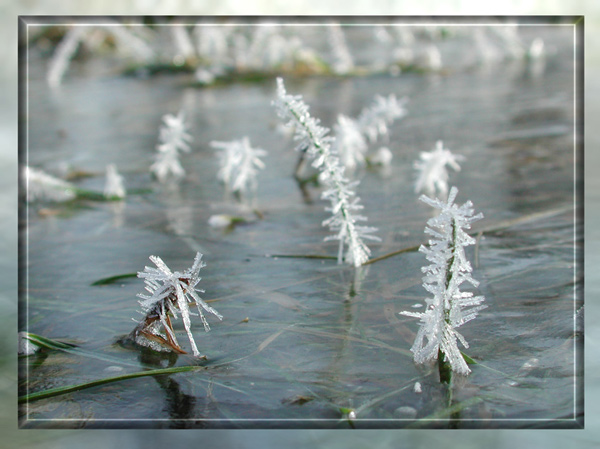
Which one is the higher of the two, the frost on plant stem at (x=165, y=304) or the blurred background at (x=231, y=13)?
the blurred background at (x=231, y=13)

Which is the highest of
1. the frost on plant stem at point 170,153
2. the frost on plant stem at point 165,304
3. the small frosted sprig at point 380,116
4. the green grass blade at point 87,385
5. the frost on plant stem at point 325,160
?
the small frosted sprig at point 380,116

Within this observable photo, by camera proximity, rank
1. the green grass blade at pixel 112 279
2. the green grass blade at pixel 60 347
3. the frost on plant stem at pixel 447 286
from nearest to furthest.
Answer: the frost on plant stem at pixel 447 286, the green grass blade at pixel 60 347, the green grass blade at pixel 112 279

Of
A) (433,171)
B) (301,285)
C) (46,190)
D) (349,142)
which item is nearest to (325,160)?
(301,285)

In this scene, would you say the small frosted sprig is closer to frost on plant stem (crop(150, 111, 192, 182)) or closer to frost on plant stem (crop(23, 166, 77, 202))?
frost on plant stem (crop(150, 111, 192, 182))

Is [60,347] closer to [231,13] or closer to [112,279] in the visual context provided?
[112,279]

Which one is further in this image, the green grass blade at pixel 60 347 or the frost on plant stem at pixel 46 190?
the frost on plant stem at pixel 46 190

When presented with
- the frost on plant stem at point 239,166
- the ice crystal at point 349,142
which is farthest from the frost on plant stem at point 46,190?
the ice crystal at point 349,142

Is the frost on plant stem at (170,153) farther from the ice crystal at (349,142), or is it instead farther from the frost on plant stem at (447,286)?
the frost on plant stem at (447,286)
